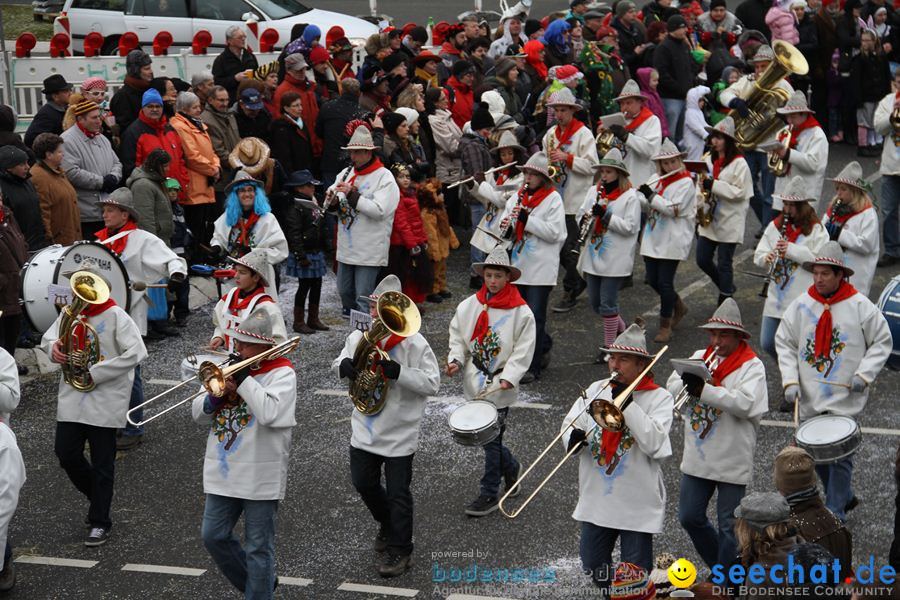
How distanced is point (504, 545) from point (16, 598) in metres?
3.00

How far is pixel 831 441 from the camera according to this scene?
27.7 ft

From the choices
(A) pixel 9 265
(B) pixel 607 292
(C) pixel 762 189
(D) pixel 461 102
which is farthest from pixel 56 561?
(C) pixel 762 189

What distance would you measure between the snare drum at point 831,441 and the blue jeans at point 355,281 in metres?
4.96

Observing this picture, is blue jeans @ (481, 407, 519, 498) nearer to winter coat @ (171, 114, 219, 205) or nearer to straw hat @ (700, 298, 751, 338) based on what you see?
straw hat @ (700, 298, 751, 338)

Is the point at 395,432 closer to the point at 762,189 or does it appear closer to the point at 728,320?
the point at 728,320

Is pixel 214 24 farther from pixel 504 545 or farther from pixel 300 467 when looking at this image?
pixel 504 545

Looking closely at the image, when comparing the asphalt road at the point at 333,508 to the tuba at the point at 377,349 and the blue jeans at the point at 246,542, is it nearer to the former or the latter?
the blue jeans at the point at 246,542

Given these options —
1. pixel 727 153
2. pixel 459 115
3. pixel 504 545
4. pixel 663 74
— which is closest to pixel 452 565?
pixel 504 545

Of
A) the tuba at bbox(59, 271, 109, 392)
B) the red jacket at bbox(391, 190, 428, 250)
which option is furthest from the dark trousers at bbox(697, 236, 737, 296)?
the tuba at bbox(59, 271, 109, 392)

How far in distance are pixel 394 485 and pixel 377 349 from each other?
33.6 inches

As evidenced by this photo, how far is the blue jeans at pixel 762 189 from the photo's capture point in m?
15.6

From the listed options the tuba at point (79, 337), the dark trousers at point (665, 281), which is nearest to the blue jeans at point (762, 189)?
the dark trousers at point (665, 281)

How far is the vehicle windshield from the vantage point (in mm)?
18500

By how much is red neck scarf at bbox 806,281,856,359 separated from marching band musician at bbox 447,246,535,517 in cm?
186
